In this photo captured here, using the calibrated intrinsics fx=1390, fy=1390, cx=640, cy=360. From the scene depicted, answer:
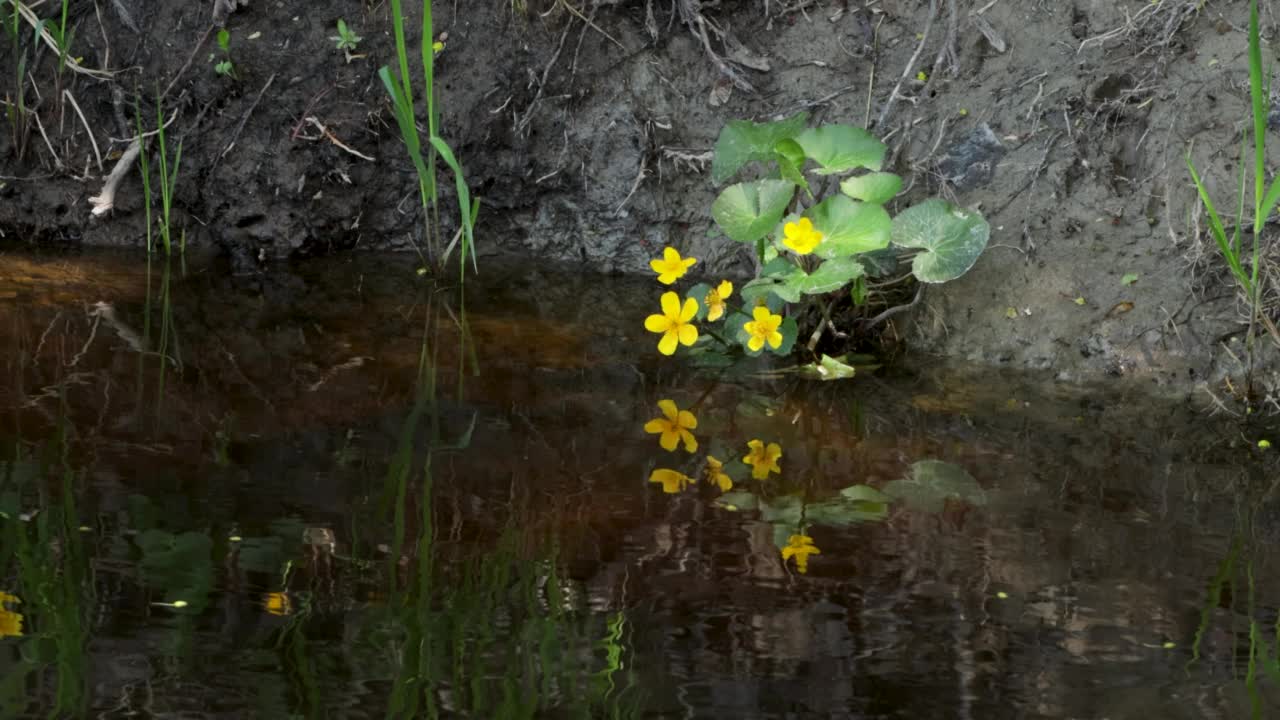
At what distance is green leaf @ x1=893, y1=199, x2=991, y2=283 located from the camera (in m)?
3.43

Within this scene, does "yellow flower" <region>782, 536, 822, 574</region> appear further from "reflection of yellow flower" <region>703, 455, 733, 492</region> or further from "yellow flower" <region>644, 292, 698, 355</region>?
"yellow flower" <region>644, 292, 698, 355</region>

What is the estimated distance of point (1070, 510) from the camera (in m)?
2.61

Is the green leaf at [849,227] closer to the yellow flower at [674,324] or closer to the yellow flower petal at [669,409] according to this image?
the yellow flower at [674,324]

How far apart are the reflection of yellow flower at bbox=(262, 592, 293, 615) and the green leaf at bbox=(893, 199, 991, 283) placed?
187cm

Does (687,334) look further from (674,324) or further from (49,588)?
(49,588)

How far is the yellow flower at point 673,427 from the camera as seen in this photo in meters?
2.93

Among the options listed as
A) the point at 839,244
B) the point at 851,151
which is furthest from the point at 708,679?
the point at 851,151

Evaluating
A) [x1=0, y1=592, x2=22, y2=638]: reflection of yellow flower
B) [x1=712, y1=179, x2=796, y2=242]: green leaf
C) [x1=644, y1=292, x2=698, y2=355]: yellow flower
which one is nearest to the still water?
[x1=0, y1=592, x2=22, y2=638]: reflection of yellow flower

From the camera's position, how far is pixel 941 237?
11.4 feet

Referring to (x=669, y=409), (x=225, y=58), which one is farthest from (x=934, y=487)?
(x=225, y=58)

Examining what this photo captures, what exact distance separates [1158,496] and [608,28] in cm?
256

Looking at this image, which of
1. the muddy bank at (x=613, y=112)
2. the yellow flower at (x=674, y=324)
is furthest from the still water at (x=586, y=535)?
the muddy bank at (x=613, y=112)

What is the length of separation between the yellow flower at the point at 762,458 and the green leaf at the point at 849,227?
Result: 0.67 m

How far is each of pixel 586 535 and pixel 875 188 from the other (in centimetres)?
149
